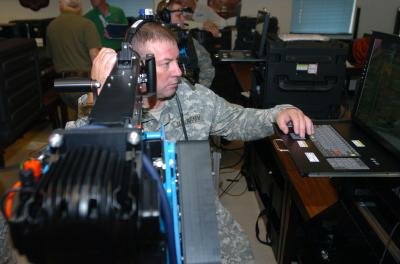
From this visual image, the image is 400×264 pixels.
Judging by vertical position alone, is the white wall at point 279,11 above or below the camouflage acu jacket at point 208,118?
above

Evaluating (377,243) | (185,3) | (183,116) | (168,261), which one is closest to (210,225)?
(168,261)

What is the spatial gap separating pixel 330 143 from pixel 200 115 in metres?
0.49

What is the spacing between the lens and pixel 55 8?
181 inches

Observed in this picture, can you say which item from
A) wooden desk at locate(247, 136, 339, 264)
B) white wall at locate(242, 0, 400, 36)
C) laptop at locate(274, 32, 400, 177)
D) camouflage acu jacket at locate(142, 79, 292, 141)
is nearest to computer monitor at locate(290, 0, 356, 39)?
white wall at locate(242, 0, 400, 36)

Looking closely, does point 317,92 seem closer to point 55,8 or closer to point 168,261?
point 168,261

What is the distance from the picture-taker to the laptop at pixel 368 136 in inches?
41.8

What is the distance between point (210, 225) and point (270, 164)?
1801mm

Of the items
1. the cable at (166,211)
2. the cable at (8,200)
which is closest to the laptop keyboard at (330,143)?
the cable at (166,211)

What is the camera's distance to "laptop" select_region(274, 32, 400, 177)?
3.48ft

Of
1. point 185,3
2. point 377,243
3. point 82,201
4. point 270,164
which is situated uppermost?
point 185,3

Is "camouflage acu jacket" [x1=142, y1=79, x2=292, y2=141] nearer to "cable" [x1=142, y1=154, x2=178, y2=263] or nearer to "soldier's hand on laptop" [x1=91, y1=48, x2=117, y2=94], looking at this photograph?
"soldier's hand on laptop" [x1=91, y1=48, x2=117, y2=94]

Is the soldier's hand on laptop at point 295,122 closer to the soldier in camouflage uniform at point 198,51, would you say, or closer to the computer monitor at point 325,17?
the soldier in camouflage uniform at point 198,51

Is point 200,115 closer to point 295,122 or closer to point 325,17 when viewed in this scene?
point 295,122

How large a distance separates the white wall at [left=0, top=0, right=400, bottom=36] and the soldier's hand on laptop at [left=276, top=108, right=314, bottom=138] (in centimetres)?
372
